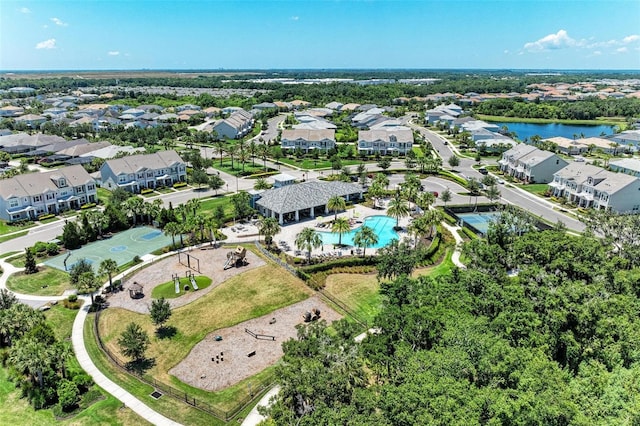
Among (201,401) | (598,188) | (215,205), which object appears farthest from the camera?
(215,205)

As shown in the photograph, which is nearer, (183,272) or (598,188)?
(183,272)

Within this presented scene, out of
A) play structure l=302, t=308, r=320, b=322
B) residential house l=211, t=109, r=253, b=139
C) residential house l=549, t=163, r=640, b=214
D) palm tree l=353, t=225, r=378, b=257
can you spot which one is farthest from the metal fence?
residential house l=211, t=109, r=253, b=139

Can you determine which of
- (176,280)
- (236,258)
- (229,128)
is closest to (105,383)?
(176,280)

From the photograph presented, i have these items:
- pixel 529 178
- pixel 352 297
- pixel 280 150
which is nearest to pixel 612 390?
pixel 352 297

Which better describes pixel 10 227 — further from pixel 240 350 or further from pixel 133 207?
pixel 240 350

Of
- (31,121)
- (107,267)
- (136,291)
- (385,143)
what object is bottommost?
(136,291)

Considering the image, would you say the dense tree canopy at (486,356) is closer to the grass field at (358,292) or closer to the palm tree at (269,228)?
the grass field at (358,292)

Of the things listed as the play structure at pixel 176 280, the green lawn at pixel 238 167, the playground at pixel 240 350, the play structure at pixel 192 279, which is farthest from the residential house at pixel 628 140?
the play structure at pixel 176 280

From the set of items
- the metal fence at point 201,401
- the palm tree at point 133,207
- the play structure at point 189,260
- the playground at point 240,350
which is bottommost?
the playground at point 240,350
